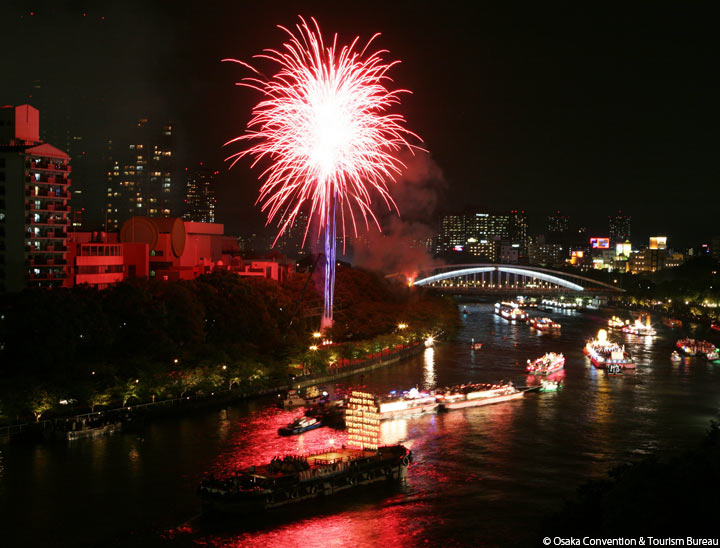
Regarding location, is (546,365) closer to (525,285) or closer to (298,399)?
(298,399)

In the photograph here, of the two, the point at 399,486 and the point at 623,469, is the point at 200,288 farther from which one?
the point at 623,469

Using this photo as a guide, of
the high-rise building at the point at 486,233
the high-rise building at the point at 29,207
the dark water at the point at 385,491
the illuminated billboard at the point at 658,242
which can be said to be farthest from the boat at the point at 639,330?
the high-rise building at the point at 486,233

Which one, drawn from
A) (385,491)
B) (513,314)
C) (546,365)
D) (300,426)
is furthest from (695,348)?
(385,491)

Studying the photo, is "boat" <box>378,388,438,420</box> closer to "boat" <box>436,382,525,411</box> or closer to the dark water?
"boat" <box>436,382,525,411</box>

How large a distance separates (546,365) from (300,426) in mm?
8532

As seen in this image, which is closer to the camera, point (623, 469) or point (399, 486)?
point (623, 469)

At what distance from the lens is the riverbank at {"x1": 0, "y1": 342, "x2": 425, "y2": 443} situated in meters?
11.8

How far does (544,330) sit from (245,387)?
1795 cm

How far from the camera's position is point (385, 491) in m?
10.1

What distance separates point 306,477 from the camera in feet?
32.2

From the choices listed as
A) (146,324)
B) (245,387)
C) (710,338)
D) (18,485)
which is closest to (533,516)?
(18,485)

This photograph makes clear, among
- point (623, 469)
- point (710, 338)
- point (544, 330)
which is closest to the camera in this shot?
point (623, 469)

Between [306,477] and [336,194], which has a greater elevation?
[336,194]

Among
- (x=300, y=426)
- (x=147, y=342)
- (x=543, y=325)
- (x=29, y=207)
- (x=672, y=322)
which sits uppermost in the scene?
(x=29, y=207)
